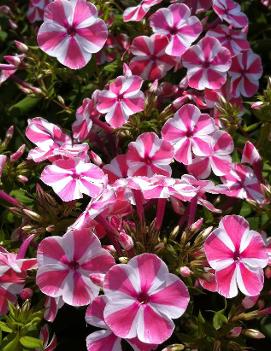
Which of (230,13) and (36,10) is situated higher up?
(230,13)

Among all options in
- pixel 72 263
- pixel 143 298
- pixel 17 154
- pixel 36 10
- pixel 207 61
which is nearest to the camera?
pixel 143 298

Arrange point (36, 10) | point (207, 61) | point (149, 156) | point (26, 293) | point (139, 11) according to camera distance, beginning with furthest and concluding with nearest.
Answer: point (36, 10)
point (139, 11)
point (207, 61)
point (149, 156)
point (26, 293)

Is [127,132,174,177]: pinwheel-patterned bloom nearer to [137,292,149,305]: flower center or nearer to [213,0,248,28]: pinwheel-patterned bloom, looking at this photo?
[137,292,149,305]: flower center

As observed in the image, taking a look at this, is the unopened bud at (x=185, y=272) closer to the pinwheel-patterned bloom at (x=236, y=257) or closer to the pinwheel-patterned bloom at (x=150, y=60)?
the pinwheel-patterned bloom at (x=236, y=257)

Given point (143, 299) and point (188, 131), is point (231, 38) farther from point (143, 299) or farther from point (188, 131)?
point (143, 299)

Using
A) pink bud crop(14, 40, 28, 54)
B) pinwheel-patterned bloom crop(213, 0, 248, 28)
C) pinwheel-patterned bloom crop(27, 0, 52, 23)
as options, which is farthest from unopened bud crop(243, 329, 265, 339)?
pinwheel-patterned bloom crop(27, 0, 52, 23)

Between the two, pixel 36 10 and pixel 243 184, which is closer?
pixel 243 184

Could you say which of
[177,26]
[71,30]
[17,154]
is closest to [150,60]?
[177,26]

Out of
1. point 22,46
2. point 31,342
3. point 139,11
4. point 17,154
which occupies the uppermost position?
point 139,11

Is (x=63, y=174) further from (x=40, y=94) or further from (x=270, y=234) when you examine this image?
(x=270, y=234)
